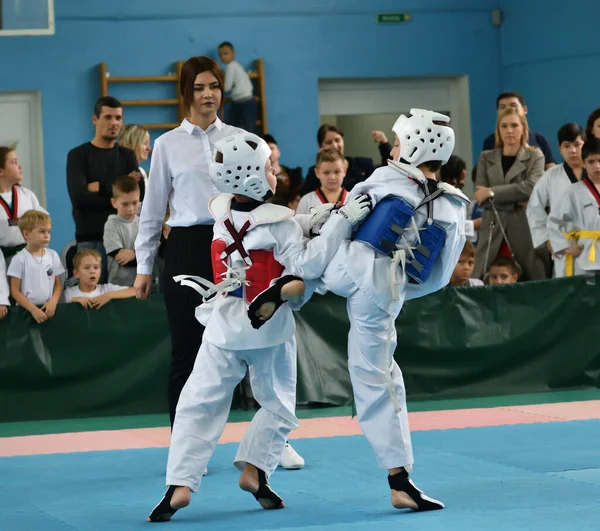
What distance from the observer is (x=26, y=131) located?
12.5m

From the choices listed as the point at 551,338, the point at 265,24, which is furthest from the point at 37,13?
the point at 551,338

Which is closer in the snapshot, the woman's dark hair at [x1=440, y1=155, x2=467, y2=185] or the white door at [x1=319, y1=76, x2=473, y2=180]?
the woman's dark hair at [x1=440, y1=155, x2=467, y2=185]

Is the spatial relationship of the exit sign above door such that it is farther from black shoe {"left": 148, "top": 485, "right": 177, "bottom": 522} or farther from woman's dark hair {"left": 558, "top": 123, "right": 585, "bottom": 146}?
black shoe {"left": 148, "top": 485, "right": 177, "bottom": 522}

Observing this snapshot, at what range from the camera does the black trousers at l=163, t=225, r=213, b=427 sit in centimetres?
500

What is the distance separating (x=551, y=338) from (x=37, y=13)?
5499 mm

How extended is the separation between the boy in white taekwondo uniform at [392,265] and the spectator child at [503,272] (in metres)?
4.39

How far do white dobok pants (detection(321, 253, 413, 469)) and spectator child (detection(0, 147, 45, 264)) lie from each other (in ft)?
13.2

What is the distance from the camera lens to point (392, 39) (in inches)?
526

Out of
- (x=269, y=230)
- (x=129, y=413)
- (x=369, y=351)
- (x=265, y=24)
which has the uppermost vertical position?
(x=265, y=24)

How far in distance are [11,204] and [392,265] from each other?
441 cm

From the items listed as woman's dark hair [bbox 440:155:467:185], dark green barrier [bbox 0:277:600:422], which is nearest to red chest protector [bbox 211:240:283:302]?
dark green barrier [bbox 0:277:600:422]

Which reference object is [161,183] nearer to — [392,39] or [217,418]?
[217,418]

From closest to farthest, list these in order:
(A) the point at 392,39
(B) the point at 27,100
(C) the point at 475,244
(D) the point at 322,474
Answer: (D) the point at 322,474 → (C) the point at 475,244 → (B) the point at 27,100 → (A) the point at 392,39

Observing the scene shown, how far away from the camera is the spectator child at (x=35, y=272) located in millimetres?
7363
